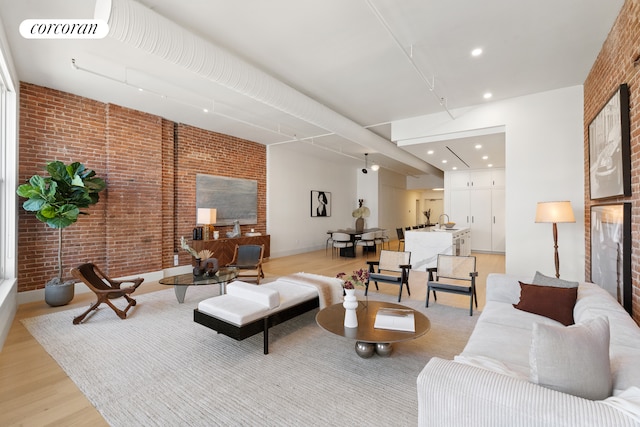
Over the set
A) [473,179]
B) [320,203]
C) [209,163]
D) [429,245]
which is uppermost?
[209,163]

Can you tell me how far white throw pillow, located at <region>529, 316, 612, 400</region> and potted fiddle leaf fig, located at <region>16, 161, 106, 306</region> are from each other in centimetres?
535

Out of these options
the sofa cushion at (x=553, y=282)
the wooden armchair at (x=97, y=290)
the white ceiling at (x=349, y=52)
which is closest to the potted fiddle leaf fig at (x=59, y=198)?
the wooden armchair at (x=97, y=290)

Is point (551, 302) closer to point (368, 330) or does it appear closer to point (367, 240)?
point (368, 330)

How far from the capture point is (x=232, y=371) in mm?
2586

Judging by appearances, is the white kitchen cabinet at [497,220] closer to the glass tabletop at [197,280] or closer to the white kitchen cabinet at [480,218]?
the white kitchen cabinet at [480,218]

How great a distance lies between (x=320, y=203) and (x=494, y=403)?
9.44 meters

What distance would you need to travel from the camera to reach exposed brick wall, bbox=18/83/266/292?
4.52 meters

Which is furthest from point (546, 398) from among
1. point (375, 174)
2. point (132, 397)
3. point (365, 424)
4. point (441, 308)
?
point (375, 174)

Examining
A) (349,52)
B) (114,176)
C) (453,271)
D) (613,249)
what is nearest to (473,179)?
(453,271)

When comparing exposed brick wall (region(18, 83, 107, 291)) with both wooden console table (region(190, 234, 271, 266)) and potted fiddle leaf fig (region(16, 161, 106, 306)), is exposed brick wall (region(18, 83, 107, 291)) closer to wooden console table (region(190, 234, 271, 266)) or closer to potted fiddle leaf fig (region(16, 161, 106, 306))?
potted fiddle leaf fig (region(16, 161, 106, 306))

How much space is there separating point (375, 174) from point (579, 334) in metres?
11.1

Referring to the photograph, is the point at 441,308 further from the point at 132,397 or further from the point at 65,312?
the point at 65,312

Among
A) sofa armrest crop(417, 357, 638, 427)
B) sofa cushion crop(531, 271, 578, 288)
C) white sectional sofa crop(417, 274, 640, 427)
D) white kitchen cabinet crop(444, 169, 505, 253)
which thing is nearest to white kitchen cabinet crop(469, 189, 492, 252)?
white kitchen cabinet crop(444, 169, 505, 253)

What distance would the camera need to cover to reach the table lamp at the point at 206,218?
647 centimetres
